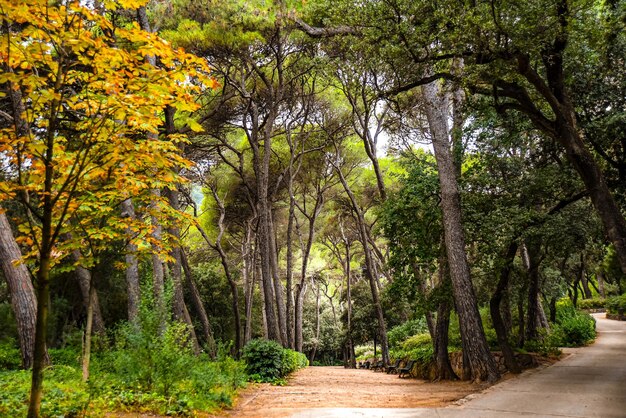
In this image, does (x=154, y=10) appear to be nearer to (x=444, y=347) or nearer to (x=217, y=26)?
(x=217, y=26)

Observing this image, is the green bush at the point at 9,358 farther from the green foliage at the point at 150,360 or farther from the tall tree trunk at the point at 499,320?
the tall tree trunk at the point at 499,320

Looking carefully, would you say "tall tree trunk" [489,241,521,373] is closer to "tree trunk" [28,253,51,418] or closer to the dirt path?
the dirt path

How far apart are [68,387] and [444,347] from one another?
26.2 feet

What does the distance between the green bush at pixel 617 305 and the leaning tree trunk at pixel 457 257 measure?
18972mm

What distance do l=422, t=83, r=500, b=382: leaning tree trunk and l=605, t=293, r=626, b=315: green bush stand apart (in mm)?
18972

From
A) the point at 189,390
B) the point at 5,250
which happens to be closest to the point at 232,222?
the point at 5,250

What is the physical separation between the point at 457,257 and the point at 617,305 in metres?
20.4

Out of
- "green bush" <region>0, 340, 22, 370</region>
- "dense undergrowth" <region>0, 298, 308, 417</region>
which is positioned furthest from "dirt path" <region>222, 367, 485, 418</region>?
"green bush" <region>0, 340, 22, 370</region>

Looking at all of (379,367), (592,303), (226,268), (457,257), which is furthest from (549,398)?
(592,303)

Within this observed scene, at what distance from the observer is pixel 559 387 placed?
6.69 metres

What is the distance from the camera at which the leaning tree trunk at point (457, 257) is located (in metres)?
8.23

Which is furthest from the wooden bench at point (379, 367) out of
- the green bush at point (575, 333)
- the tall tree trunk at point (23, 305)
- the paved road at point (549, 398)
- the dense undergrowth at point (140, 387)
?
the tall tree trunk at point (23, 305)

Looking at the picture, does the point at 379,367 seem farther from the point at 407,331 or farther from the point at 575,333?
the point at 575,333

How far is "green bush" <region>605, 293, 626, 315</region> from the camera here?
72.0 ft
